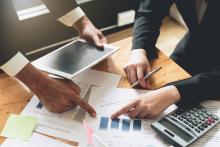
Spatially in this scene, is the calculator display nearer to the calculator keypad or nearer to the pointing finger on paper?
the calculator keypad

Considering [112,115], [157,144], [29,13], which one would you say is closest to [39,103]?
[112,115]

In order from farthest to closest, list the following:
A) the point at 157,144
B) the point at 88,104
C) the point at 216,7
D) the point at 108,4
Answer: the point at 108,4 → the point at 216,7 → the point at 88,104 → the point at 157,144

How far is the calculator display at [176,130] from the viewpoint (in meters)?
0.81

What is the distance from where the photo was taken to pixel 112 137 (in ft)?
2.77

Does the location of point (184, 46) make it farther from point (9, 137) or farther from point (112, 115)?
point (9, 137)

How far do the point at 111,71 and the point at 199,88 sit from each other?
293 mm

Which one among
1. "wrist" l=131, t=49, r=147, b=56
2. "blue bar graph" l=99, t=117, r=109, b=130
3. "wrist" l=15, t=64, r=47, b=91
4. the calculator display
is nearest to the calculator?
the calculator display

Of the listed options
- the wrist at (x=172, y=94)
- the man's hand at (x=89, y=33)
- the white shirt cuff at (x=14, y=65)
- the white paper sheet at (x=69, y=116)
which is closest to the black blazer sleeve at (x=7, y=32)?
the white shirt cuff at (x=14, y=65)

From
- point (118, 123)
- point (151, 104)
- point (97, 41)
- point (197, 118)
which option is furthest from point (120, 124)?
point (97, 41)

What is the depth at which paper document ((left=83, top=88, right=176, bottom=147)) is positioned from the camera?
2.74 ft

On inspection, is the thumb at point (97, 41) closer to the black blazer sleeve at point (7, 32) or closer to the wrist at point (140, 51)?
the wrist at point (140, 51)

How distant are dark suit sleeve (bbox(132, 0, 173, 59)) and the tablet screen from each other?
0.40ft

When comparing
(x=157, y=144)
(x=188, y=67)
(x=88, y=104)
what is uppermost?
(x=88, y=104)

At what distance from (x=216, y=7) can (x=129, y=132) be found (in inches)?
21.6
